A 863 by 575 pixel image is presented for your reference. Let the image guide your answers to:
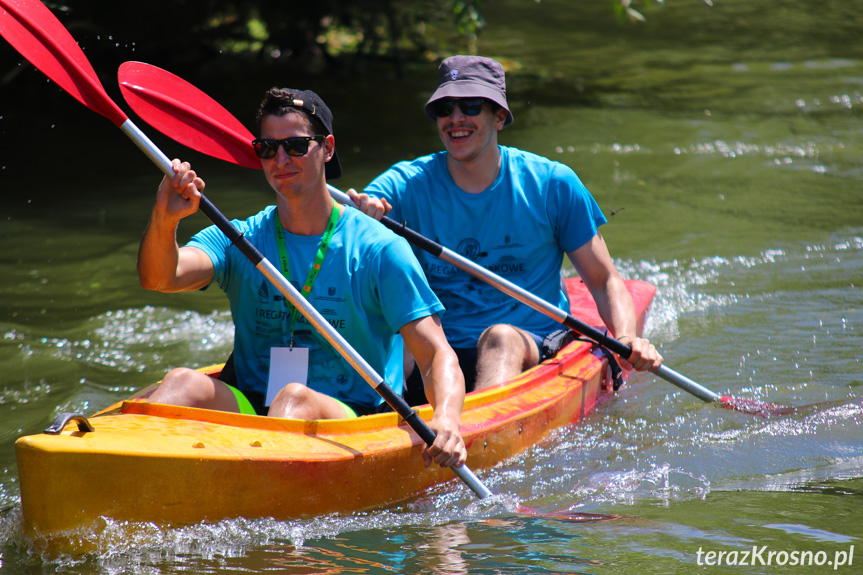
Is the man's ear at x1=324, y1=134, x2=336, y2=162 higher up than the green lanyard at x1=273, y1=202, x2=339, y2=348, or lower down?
higher up

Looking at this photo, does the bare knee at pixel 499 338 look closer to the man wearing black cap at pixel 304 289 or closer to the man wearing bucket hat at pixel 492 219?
the man wearing bucket hat at pixel 492 219

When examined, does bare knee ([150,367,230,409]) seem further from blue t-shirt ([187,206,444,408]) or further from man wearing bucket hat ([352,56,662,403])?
man wearing bucket hat ([352,56,662,403])

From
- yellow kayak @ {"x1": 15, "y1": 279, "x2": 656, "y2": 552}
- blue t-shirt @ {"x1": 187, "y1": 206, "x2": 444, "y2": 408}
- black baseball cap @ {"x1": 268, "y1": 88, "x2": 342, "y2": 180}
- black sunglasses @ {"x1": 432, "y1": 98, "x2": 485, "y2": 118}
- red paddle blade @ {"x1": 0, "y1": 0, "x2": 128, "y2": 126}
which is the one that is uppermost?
red paddle blade @ {"x1": 0, "y1": 0, "x2": 128, "y2": 126}

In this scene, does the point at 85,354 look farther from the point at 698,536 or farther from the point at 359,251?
the point at 698,536

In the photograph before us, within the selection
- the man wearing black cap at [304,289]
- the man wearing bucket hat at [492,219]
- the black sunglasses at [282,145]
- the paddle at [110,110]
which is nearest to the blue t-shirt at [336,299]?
the man wearing black cap at [304,289]

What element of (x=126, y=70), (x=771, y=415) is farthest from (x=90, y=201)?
(x=771, y=415)

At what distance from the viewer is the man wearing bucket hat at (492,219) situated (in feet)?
13.8

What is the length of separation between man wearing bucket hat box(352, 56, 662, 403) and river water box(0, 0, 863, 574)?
22.5 inches

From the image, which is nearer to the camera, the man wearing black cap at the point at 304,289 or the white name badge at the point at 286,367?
the man wearing black cap at the point at 304,289

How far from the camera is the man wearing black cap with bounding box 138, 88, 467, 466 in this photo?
10.4 feet

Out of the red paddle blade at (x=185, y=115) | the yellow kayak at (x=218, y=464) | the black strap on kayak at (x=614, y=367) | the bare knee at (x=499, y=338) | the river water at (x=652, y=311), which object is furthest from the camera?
the black strap on kayak at (x=614, y=367)

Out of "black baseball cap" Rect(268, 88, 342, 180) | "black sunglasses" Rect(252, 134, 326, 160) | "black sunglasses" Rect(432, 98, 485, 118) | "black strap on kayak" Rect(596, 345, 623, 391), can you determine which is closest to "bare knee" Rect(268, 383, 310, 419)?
"black sunglasses" Rect(252, 134, 326, 160)

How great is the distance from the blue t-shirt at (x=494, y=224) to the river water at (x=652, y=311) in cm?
71

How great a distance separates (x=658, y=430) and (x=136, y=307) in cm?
342
